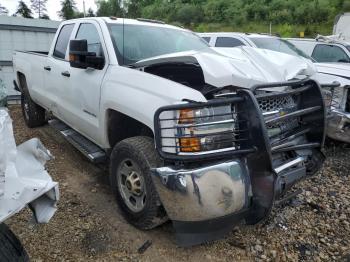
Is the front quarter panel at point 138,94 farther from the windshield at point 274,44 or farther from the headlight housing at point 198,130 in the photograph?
the windshield at point 274,44

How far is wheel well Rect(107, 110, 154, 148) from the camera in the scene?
3.48m

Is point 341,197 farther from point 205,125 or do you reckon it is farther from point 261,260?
point 205,125

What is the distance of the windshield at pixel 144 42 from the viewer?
371 centimetres

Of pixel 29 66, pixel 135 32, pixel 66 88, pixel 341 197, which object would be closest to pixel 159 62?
pixel 135 32

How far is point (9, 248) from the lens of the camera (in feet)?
6.75

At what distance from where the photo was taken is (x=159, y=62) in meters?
3.20

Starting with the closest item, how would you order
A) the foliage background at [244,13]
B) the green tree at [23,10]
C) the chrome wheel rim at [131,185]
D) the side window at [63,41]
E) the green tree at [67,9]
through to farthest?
the chrome wheel rim at [131,185] < the side window at [63,41] < the green tree at [23,10] < the foliage background at [244,13] < the green tree at [67,9]

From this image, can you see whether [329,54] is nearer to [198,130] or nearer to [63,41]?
[63,41]

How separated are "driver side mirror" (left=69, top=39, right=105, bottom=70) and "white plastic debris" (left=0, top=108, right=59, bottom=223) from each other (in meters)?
1.61

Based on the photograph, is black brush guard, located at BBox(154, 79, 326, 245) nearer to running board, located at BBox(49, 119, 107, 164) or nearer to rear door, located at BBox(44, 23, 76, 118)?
running board, located at BBox(49, 119, 107, 164)

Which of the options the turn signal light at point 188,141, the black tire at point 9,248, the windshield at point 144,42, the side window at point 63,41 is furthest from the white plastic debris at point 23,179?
the side window at point 63,41

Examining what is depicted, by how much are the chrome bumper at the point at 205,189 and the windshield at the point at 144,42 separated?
160 cm

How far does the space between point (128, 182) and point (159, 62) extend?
1112 mm

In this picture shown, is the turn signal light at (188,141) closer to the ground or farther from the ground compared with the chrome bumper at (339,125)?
farther from the ground
